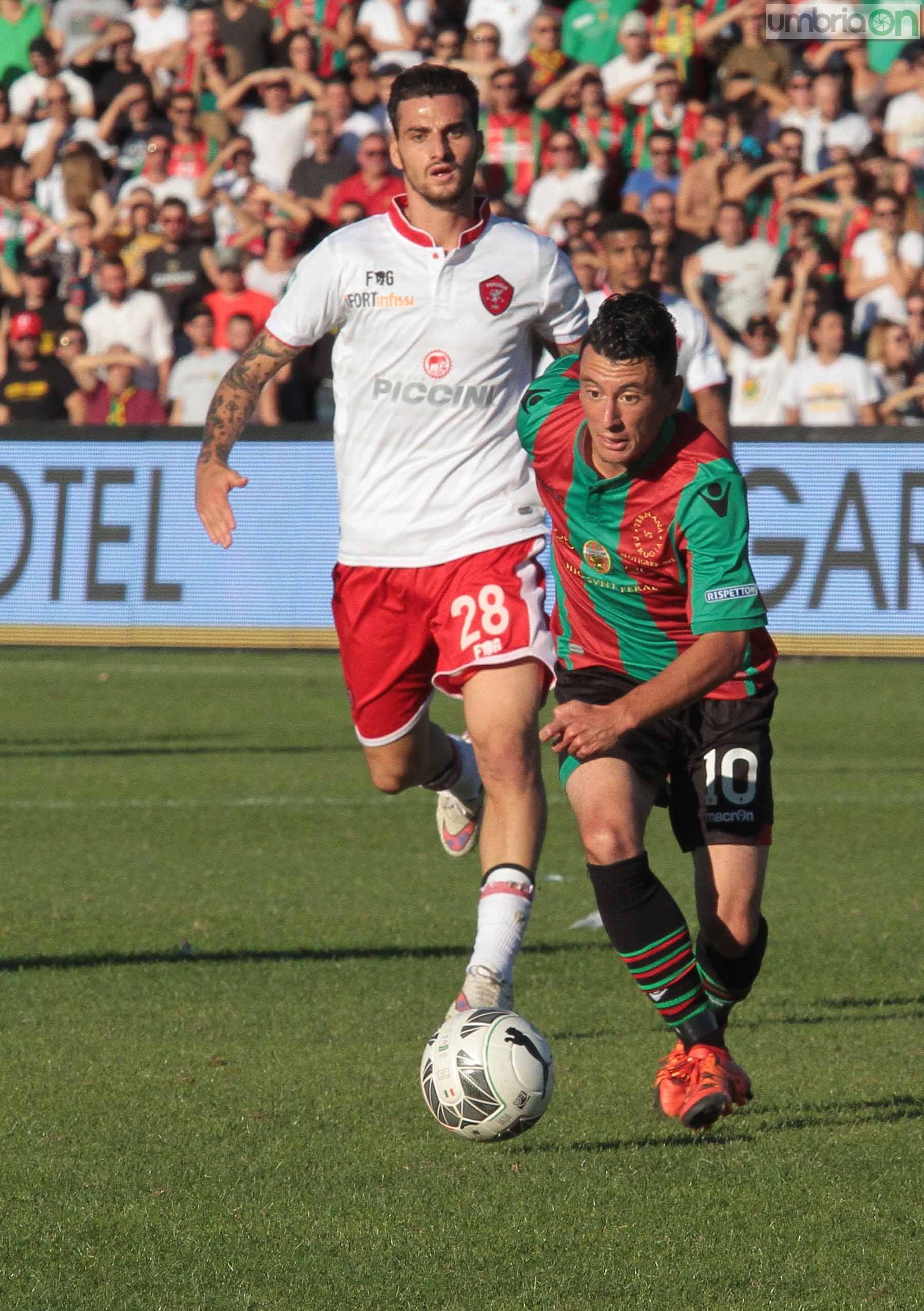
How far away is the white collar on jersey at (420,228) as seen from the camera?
6.21m

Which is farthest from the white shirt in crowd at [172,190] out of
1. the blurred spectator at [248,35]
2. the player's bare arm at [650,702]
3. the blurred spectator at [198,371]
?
the player's bare arm at [650,702]

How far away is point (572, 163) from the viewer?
1830 cm

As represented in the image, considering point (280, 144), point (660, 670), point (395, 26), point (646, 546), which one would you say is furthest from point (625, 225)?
point (395, 26)

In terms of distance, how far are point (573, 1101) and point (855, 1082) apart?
31.1 inches

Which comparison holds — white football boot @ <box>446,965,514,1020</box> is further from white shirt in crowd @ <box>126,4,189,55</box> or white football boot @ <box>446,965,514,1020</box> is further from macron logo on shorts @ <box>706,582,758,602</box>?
white shirt in crowd @ <box>126,4,189,55</box>

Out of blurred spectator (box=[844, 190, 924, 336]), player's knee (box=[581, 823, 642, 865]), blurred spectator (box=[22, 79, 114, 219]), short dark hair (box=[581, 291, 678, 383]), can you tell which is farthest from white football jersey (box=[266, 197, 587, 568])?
blurred spectator (box=[22, 79, 114, 219])

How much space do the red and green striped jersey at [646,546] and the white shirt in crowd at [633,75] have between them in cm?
1405

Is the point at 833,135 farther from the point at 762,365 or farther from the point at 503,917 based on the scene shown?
the point at 503,917

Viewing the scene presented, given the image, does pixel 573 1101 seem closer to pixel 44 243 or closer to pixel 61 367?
pixel 61 367

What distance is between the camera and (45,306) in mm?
18781

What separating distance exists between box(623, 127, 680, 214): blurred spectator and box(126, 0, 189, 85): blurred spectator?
18.7 ft

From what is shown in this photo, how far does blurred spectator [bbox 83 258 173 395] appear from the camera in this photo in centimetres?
1831

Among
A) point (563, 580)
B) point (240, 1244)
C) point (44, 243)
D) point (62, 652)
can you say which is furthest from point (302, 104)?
point (240, 1244)

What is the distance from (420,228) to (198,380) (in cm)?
1147
